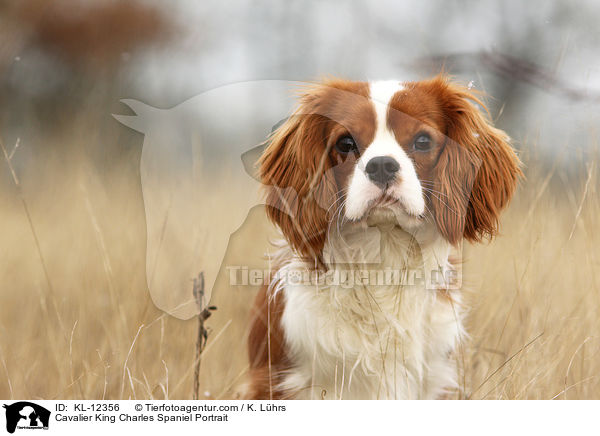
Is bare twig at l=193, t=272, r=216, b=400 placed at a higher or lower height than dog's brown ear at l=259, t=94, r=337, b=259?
lower

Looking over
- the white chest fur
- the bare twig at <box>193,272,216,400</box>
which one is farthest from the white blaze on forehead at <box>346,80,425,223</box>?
the bare twig at <box>193,272,216,400</box>

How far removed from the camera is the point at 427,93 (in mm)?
1579

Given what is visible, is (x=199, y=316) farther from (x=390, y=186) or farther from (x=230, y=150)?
(x=390, y=186)

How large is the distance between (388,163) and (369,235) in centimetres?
22

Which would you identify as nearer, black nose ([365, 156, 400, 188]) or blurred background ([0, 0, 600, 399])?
black nose ([365, 156, 400, 188])

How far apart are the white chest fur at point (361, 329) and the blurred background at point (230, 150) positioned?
0.45 ft

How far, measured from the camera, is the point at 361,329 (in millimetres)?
1684

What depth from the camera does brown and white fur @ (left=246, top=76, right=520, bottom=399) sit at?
1.54 metres

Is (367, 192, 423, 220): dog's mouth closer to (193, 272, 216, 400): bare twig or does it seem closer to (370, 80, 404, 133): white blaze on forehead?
(370, 80, 404, 133): white blaze on forehead

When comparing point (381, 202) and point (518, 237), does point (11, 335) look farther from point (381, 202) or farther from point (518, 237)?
point (518, 237)
